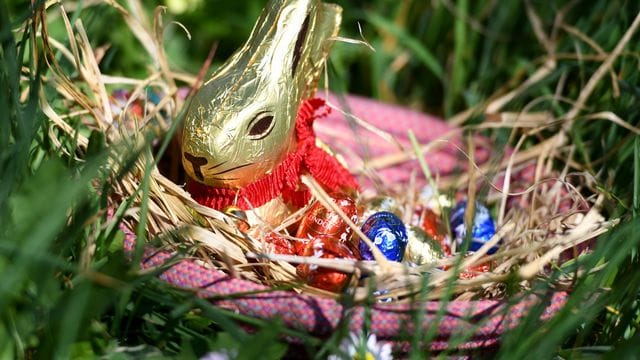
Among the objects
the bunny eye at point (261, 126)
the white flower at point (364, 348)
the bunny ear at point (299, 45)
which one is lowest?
the white flower at point (364, 348)

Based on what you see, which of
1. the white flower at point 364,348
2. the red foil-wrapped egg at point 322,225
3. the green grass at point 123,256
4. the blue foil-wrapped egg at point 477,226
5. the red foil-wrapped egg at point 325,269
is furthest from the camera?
the blue foil-wrapped egg at point 477,226

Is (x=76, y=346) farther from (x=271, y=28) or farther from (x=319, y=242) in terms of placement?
(x=271, y=28)

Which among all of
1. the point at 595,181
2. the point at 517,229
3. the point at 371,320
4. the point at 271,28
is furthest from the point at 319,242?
the point at 595,181

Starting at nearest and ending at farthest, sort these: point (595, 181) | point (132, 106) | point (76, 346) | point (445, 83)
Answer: point (76, 346), point (595, 181), point (132, 106), point (445, 83)

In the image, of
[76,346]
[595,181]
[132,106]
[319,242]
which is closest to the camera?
[76,346]

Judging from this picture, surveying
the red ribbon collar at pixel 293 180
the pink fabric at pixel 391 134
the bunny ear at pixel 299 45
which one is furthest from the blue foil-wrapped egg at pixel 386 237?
the pink fabric at pixel 391 134

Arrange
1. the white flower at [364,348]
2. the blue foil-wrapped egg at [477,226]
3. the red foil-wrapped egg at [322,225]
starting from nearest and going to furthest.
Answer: the white flower at [364,348] < the red foil-wrapped egg at [322,225] < the blue foil-wrapped egg at [477,226]

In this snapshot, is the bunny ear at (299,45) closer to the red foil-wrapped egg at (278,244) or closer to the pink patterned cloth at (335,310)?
the red foil-wrapped egg at (278,244)
